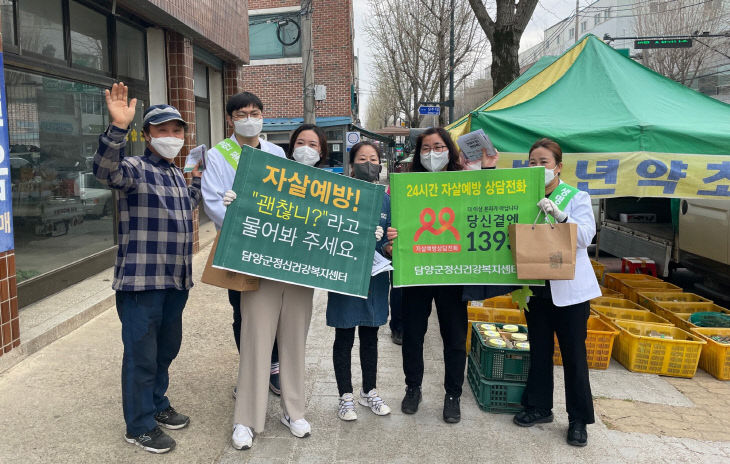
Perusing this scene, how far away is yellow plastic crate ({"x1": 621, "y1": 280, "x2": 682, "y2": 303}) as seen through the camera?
6.39 m

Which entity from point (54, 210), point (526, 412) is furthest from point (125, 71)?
point (526, 412)

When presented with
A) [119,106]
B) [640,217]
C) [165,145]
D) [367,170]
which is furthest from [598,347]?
[640,217]

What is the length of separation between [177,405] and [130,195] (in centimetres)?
164

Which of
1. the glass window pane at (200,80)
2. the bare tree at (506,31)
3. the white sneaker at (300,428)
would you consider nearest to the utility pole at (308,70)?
the glass window pane at (200,80)

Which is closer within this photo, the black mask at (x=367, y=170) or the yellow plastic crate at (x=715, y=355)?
the black mask at (x=367, y=170)

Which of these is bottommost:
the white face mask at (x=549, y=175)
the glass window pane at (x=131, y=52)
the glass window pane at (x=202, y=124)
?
the white face mask at (x=549, y=175)

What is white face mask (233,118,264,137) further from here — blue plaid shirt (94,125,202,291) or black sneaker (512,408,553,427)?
black sneaker (512,408,553,427)

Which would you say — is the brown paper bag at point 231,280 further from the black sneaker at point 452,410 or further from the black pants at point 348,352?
Result: the black sneaker at point 452,410

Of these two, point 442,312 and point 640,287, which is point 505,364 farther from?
point 640,287

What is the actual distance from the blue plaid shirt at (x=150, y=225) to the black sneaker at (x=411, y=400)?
1.74 meters

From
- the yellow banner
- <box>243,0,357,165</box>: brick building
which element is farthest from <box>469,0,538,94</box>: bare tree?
<box>243,0,357,165</box>: brick building

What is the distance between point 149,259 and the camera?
3.11 meters

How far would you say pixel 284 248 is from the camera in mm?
3168

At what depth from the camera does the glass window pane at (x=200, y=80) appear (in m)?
10.5
